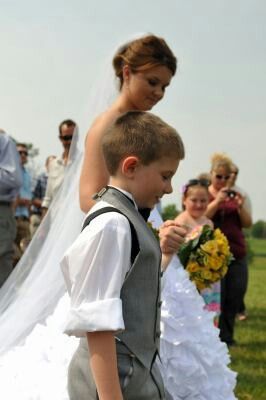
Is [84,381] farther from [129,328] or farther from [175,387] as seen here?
[175,387]

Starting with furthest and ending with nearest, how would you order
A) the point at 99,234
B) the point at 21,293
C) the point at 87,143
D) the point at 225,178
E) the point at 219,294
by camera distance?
the point at 225,178 < the point at 219,294 < the point at 21,293 < the point at 87,143 < the point at 99,234

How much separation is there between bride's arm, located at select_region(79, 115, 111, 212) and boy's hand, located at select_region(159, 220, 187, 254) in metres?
0.69

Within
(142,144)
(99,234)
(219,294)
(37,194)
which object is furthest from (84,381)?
(37,194)

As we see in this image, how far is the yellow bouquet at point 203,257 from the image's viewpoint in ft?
16.4

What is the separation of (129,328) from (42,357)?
1.36 m

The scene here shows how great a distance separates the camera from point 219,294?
23.1ft

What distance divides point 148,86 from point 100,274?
1482mm

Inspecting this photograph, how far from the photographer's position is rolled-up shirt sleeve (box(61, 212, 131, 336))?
85.6 inches

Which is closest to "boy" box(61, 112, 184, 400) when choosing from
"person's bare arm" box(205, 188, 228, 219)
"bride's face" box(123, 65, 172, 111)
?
"bride's face" box(123, 65, 172, 111)

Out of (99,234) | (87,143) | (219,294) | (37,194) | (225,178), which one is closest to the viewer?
(99,234)

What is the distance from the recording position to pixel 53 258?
4.29m

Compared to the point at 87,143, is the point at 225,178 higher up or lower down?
lower down

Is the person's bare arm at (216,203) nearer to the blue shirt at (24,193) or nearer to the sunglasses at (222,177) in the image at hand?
the sunglasses at (222,177)

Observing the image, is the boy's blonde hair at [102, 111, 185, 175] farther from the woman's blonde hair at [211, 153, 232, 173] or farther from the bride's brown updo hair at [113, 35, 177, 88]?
the woman's blonde hair at [211, 153, 232, 173]
